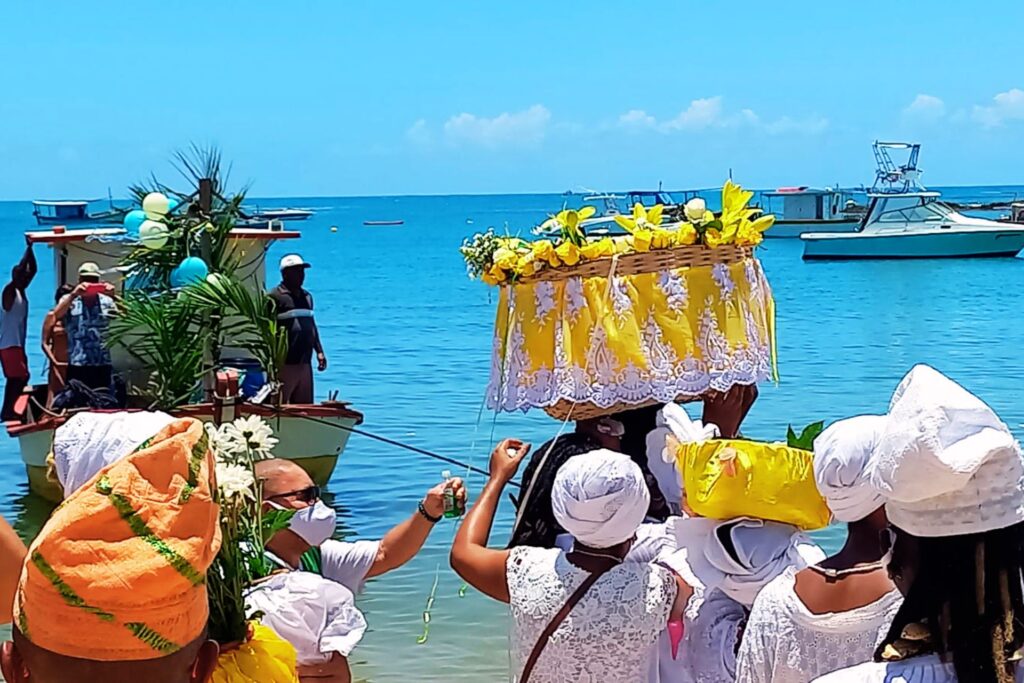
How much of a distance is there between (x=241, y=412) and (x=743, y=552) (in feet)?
25.4

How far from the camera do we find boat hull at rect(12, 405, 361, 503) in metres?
11.1

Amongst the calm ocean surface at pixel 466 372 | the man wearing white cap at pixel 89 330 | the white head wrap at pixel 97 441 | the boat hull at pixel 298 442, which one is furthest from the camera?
the boat hull at pixel 298 442

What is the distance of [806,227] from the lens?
58.9m

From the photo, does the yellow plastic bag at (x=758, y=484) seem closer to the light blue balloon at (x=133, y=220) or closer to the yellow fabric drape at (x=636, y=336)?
the yellow fabric drape at (x=636, y=336)

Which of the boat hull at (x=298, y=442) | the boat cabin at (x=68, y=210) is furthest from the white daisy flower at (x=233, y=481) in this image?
the boat cabin at (x=68, y=210)

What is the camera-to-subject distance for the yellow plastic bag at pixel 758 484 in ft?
10.5

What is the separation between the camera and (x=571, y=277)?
411 centimetres

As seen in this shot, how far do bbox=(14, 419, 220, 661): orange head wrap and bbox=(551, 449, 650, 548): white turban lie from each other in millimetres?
1333

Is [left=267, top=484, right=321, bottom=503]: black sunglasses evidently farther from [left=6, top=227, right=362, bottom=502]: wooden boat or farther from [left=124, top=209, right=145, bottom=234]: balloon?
[left=124, top=209, right=145, bottom=234]: balloon

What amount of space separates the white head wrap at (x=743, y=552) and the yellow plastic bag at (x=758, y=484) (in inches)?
1.2

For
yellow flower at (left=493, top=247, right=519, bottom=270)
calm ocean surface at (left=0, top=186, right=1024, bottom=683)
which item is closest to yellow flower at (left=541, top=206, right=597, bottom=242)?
yellow flower at (left=493, top=247, right=519, bottom=270)

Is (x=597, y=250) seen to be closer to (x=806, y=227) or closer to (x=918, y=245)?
(x=918, y=245)

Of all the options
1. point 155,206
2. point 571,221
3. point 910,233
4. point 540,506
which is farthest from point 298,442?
point 910,233

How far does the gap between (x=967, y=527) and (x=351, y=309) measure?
117 feet
